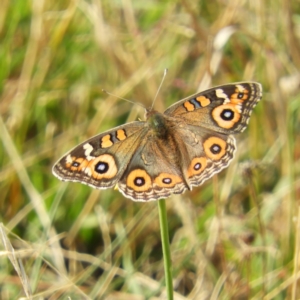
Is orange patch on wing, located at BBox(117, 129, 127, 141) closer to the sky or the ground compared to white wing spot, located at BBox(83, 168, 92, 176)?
closer to the sky

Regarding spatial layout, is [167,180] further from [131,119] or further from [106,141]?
[131,119]

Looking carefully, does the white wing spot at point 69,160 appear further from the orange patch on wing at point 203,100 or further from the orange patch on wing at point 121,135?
the orange patch on wing at point 203,100

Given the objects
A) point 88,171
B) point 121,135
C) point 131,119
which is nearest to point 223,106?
point 121,135

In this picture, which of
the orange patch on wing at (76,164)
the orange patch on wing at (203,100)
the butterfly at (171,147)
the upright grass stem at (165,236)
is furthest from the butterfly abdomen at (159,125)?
the upright grass stem at (165,236)

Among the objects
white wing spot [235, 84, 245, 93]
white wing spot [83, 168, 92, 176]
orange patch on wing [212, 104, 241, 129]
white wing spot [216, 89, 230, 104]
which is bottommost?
white wing spot [83, 168, 92, 176]

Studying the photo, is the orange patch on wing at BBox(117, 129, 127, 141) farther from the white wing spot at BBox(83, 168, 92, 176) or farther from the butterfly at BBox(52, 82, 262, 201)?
the white wing spot at BBox(83, 168, 92, 176)

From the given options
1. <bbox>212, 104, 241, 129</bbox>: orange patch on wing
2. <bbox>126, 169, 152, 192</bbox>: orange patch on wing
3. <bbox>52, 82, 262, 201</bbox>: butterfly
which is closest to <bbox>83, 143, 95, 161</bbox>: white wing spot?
<bbox>52, 82, 262, 201</bbox>: butterfly

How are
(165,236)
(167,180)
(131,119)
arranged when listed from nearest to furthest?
(165,236), (167,180), (131,119)
